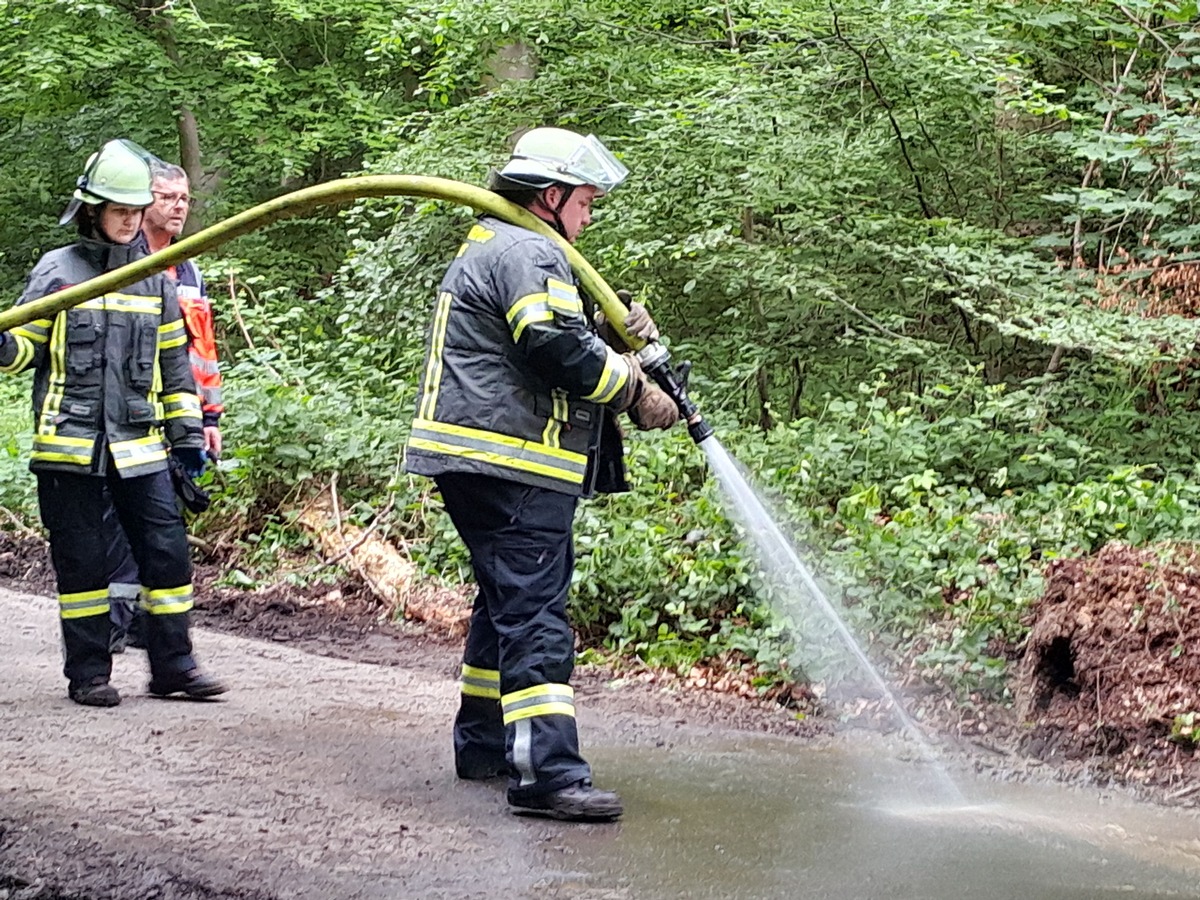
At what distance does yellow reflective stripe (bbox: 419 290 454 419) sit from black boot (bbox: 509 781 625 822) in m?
1.25

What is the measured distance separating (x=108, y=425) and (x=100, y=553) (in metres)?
0.55

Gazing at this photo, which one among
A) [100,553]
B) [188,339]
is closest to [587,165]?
[188,339]

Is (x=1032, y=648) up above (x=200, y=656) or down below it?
above

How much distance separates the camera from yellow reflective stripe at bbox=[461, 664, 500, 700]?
4.66 m

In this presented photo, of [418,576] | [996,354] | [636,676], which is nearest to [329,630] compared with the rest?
[418,576]

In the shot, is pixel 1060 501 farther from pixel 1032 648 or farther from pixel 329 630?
pixel 329 630

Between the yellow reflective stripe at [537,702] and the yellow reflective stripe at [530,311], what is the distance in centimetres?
111

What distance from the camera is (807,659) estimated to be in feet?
20.9

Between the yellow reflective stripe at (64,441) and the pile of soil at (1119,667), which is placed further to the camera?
the yellow reflective stripe at (64,441)

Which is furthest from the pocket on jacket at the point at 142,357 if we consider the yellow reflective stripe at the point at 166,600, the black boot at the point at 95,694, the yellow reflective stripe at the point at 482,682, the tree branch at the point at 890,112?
the tree branch at the point at 890,112

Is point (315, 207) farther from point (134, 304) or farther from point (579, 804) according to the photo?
point (579, 804)

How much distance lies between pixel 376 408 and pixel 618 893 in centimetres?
722

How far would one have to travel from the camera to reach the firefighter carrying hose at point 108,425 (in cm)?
530

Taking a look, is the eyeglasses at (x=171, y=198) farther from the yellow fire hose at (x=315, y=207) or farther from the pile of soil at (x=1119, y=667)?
the pile of soil at (x=1119, y=667)
